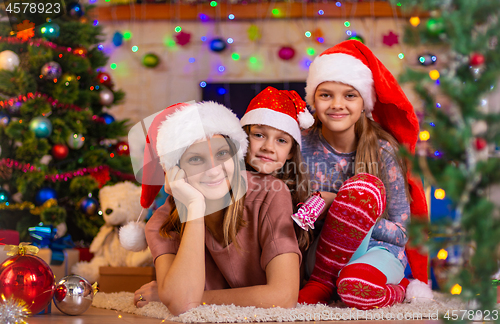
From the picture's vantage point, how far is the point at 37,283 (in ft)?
3.29

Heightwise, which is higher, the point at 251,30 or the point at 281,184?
the point at 251,30

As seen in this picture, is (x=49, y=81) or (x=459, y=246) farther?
(x=49, y=81)

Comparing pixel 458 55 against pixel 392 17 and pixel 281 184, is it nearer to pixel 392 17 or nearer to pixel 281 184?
pixel 281 184

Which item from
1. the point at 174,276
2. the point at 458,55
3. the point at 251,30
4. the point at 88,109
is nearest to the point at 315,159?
the point at 174,276

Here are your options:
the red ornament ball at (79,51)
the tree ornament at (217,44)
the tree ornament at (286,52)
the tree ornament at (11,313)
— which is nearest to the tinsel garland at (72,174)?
the red ornament ball at (79,51)

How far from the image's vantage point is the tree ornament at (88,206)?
6.75 ft

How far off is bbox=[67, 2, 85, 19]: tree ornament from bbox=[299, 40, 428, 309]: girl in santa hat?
1399 millimetres

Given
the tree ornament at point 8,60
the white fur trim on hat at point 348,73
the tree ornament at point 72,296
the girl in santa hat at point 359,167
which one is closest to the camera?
the tree ornament at point 72,296

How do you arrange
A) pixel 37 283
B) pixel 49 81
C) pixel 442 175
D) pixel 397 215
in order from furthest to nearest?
pixel 49 81
pixel 397 215
pixel 37 283
pixel 442 175

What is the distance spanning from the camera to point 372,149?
1.44 meters

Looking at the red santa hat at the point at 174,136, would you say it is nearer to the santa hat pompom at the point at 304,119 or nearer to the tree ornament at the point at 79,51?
the santa hat pompom at the point at 304,119

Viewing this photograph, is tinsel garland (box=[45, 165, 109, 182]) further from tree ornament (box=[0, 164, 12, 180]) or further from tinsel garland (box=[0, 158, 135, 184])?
tree ornament (box=[0, 164, 12, 180])

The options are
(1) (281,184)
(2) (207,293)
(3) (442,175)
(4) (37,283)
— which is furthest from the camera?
(1) (281,184)

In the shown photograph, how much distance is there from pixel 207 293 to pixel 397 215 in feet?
2.26
